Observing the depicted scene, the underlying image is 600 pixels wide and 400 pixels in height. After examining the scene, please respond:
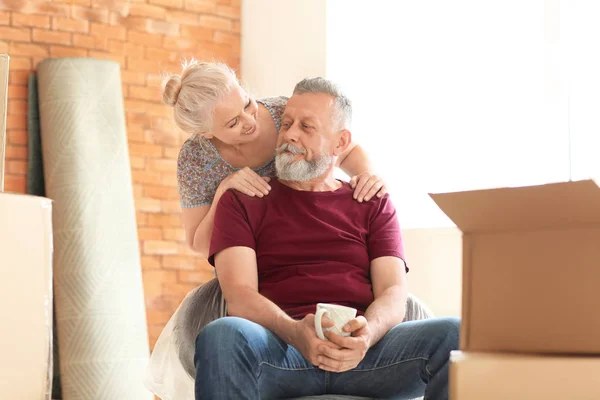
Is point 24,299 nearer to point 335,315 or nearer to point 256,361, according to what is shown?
point 256,361

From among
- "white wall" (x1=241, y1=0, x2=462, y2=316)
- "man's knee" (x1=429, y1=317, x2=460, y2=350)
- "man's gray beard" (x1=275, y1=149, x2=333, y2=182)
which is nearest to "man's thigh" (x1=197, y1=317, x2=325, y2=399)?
"man's knee" (x1=429, y1=317, x2=460, y2=350)

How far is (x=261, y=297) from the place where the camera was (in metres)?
2.23

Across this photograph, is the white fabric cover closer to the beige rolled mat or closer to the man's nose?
the man's nose

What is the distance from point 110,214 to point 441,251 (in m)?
1.63

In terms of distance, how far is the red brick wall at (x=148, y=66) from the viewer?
14.6 ft

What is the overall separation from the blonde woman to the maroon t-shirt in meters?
0.09

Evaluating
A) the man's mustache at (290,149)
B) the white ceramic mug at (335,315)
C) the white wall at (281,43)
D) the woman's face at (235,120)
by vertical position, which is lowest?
the white ceramic mug at (335,315)

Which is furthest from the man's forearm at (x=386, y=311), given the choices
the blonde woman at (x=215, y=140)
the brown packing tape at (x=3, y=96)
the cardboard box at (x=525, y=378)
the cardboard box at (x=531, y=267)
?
the brown packing tape at (x=3, y=96)

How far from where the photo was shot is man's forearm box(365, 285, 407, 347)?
2.19m

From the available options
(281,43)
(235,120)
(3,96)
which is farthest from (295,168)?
(281,43)

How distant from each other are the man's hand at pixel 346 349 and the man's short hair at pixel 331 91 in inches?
28.2

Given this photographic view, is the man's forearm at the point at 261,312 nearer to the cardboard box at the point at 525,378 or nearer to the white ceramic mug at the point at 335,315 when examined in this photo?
the white ceramic mug at the point at 335,315

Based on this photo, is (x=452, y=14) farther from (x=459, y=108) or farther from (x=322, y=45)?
(x=322, y=45)

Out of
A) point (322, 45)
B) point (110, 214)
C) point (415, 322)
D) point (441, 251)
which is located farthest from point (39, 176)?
point (415, 322)
